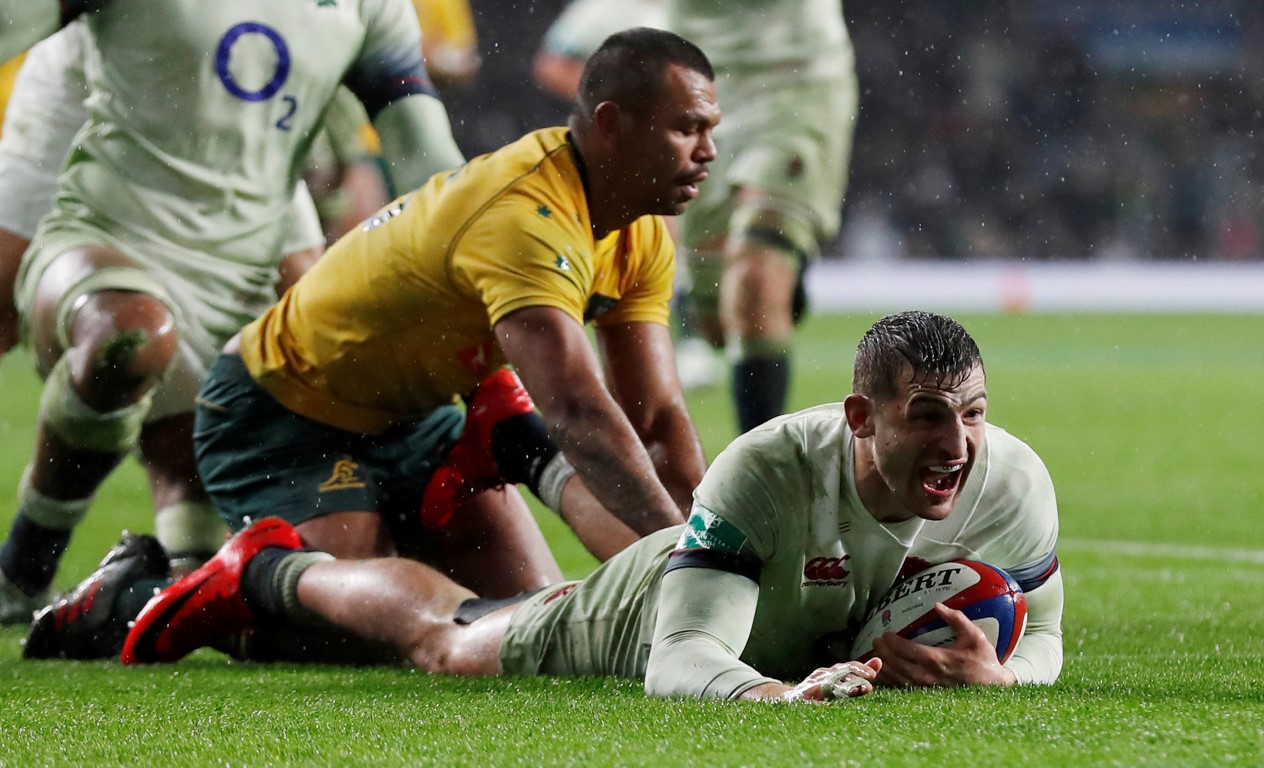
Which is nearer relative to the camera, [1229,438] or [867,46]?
[1229,438]

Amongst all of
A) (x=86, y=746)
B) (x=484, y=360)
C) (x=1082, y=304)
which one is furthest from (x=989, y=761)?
(x=1082, y=304)

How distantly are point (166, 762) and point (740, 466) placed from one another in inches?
40.2

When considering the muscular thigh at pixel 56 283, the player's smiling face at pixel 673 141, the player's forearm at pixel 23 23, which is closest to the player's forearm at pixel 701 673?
the player's smiling face at pixel 673 141

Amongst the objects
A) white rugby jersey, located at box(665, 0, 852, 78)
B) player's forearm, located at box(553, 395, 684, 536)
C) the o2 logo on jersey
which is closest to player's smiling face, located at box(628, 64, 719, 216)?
player's forearm, located at box(553, 395, 684, 536)

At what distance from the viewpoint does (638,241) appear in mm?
4262

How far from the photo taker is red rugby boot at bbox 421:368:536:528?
14.6ft

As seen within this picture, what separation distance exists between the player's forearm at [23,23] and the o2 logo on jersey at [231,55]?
1.48 feet

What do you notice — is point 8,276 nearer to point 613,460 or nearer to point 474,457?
point 474,457

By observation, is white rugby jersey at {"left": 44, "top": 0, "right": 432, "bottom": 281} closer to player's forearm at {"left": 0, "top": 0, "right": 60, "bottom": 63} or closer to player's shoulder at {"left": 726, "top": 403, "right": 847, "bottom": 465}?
player's forearm at {"left": 0, "top": 0, "right": 60, "bottom": 63}

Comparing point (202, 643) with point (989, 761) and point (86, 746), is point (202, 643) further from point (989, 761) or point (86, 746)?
point (989, 761)

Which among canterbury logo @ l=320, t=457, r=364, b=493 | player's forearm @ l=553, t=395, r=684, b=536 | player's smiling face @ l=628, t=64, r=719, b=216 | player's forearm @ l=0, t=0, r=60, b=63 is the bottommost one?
canterbury logo @ l=320, t=457, r=364, b=493

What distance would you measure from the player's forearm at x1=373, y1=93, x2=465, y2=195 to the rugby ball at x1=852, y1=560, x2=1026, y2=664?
7.07 feet

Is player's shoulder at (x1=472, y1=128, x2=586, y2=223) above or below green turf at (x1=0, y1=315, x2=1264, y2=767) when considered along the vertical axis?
above

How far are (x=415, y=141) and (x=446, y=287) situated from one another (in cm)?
109
